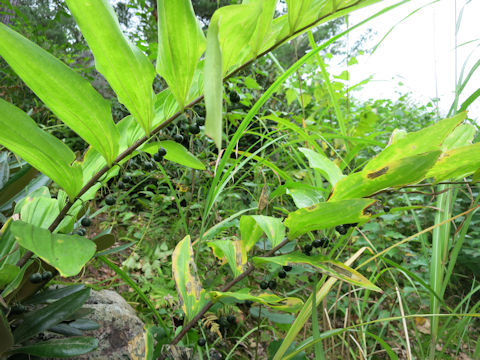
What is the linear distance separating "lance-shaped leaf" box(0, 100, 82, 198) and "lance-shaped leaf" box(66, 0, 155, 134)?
0.37 ft

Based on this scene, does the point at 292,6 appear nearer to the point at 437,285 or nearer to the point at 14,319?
the point at 14,319

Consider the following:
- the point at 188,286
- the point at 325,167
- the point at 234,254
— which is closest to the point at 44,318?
the point at 188,286

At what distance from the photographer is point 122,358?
0.75m

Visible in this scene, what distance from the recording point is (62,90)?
39 centimetres

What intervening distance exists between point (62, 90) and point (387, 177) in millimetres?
484

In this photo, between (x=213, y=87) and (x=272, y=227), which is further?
(x=272, y=227)

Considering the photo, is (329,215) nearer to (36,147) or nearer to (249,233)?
(249,233)

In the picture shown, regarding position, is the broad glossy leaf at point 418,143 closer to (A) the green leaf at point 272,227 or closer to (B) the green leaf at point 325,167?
(B) the green leaf at point 325,167

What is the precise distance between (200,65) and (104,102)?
16cm

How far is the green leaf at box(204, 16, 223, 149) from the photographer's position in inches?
11.9

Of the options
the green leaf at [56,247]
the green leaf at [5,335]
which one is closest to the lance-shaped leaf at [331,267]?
the green leaf at [56,247]

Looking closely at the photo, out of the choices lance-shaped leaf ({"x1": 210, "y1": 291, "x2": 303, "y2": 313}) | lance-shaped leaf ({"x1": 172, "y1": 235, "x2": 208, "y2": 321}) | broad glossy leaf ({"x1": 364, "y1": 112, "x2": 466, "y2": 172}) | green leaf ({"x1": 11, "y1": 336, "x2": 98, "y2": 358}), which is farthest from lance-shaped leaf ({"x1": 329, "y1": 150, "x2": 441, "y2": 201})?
green leaf ({"x1": 11, "y1": 336, "x2": 98, "y2": 358})

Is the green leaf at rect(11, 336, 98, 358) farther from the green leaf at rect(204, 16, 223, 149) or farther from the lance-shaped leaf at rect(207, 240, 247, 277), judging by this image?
the green leaf at rect(204, 16, 223, 149)

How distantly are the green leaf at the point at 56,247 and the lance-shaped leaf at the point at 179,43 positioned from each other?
0.24 m
